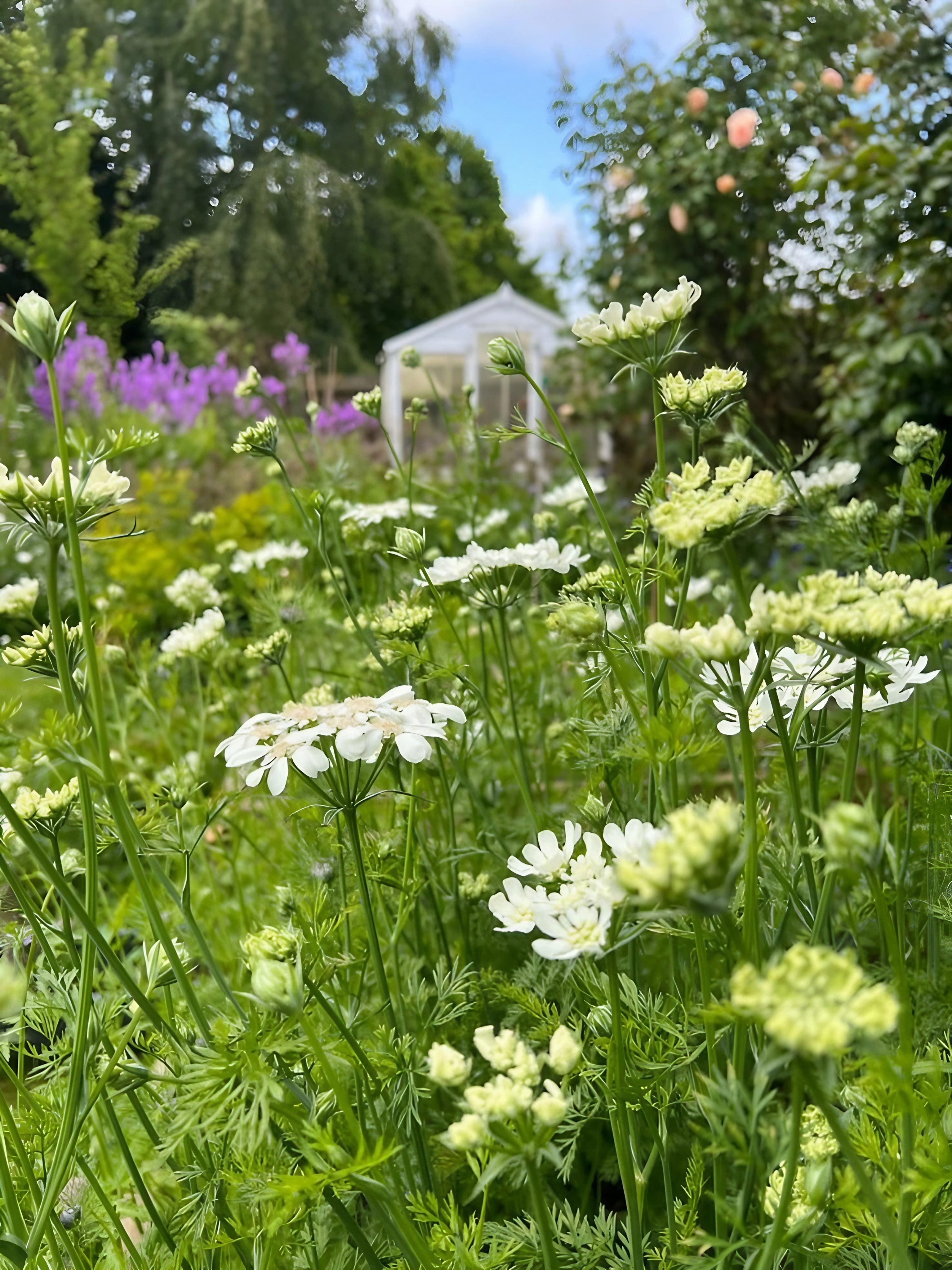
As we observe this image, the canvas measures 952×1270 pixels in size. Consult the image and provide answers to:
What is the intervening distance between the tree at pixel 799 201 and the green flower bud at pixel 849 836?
2.36m

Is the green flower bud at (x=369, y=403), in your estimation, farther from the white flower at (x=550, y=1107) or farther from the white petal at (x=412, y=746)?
the white flower at (x=550, y=1107)

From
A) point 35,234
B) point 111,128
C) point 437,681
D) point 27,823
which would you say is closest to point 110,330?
point 35,234

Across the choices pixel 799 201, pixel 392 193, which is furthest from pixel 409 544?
pixel 392 193

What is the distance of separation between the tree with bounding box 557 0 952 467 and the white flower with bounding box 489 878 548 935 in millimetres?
2212

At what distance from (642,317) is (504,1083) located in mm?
562

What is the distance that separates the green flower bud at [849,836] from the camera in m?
0.40

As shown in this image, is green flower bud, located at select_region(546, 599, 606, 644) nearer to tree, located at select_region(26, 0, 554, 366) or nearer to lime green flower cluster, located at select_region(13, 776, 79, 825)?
Answer: lime green flower cluster, located at select_region(13, 776, 79, 825)

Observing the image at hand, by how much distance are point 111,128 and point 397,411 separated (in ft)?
16.5

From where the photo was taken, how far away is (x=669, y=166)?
375 cm

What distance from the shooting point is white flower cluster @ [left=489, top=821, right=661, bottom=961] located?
1.79 feet

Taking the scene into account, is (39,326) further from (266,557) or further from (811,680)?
(266,557)

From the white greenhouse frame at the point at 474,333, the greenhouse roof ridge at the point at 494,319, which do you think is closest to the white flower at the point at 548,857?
the white greenhouse frame at the point at 474,333

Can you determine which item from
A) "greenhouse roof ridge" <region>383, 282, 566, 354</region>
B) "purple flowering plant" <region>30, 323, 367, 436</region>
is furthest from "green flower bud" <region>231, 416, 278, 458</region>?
"greenhouse roof ridge" <region>383, 282, 566, 354</region>

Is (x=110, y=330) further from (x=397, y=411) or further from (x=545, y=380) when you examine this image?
(x=397, y=411)
